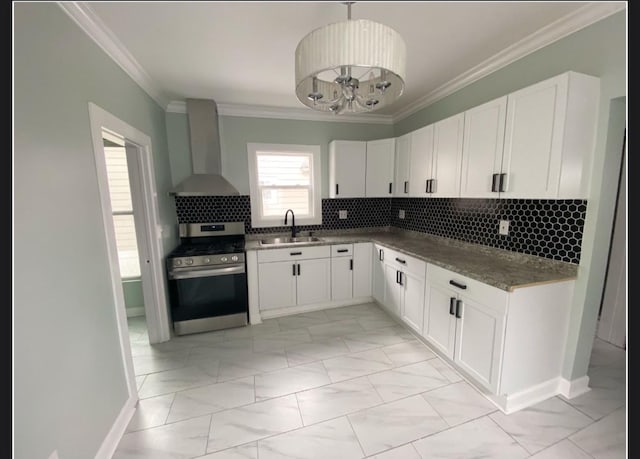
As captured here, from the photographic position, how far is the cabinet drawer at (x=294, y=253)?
298 cm

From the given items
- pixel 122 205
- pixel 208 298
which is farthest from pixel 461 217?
pixel 122 205

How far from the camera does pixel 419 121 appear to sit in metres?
3.29

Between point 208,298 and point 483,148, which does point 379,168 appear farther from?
point 208,298

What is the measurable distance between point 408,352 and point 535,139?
1.98 m

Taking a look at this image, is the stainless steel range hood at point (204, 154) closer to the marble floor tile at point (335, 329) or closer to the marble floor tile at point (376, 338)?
the marble floor tile at point (335, 329)

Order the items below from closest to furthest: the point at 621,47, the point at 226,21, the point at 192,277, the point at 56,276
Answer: the point at 56,276 < the point at 621,47 < the point at 226,21 < the point at 192,277

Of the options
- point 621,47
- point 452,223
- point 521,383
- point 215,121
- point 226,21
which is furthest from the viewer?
point 215,121

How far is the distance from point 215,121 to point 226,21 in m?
1.57

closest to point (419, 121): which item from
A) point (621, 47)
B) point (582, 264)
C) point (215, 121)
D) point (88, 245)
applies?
point (621, 47)

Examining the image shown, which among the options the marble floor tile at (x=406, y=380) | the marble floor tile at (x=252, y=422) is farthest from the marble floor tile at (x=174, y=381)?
the marble floor tile at (x=406, y=380)

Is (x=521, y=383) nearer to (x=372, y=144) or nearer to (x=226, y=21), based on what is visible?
(x=372, y=144)

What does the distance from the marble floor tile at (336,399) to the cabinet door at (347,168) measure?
223 cm

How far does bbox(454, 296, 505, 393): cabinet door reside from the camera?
1729 millimetres

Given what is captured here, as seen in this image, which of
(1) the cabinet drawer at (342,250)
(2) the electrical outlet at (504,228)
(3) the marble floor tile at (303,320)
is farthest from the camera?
(1) the cabinet drawer at (342,250)
